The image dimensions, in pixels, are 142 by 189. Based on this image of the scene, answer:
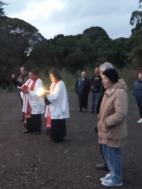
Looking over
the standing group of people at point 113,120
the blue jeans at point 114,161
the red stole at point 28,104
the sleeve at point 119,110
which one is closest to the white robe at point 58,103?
the red stole at point 28,104

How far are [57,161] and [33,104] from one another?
479 centimetres

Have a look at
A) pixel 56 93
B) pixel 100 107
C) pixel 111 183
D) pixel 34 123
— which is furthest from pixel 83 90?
pixel 111 183

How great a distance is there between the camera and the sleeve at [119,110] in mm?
9633

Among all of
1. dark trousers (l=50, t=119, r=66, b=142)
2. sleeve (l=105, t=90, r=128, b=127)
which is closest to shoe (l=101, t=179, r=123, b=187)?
sleeve (l=105, t=90, r=128, b=127)

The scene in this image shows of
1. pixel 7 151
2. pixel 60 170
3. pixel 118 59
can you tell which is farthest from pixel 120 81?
pixel 118 59

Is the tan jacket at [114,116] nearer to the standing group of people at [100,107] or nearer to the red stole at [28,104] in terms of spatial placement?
the standing group of people at [100,107]

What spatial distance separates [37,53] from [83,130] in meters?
51.4

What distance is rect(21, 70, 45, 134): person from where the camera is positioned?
17281 millimetres

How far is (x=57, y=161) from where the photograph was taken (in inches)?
500

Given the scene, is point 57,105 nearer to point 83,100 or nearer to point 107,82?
point 107,82

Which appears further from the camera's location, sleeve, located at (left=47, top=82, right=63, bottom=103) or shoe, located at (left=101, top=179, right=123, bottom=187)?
sleeve, located at (left=47, top=82, right=63, bottom=103)

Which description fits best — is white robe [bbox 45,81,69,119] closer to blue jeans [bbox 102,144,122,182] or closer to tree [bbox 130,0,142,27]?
blue jeans [bbox 102,144,122,182]

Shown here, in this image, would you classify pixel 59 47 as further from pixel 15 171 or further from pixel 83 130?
pixel 15 171

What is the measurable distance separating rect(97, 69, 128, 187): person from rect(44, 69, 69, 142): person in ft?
15.7
